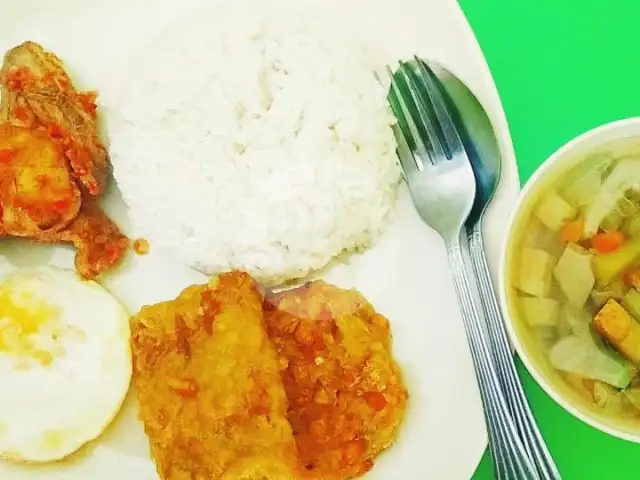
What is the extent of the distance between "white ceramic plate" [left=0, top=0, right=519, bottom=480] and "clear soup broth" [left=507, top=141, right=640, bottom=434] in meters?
0.27

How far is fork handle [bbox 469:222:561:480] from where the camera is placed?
209cm

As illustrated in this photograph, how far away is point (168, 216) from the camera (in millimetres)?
2500

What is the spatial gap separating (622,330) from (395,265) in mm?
721

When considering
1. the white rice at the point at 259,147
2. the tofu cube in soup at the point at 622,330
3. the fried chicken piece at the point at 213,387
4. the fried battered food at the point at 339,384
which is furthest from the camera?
the white rice at the point at 259,147

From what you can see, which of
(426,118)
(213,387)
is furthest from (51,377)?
(426,118)

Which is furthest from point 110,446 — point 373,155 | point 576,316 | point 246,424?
point 576,316

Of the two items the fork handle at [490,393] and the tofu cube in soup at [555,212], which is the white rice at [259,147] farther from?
the tofu cube in soup at [555,212]

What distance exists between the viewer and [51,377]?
2.35 m

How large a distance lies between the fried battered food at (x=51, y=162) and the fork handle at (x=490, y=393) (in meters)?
1.03

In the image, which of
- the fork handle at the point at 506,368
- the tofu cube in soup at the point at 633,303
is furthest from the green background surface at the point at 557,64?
the tofu cube in soup at the point at 633,303

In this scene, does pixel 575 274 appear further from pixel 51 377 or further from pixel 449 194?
pixel 51 377

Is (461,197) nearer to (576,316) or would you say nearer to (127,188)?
(576,316)

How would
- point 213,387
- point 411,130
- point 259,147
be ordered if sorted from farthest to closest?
point 259,147 → point 411,130 → point 213,387

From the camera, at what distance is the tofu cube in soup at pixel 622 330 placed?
6.21 ft
